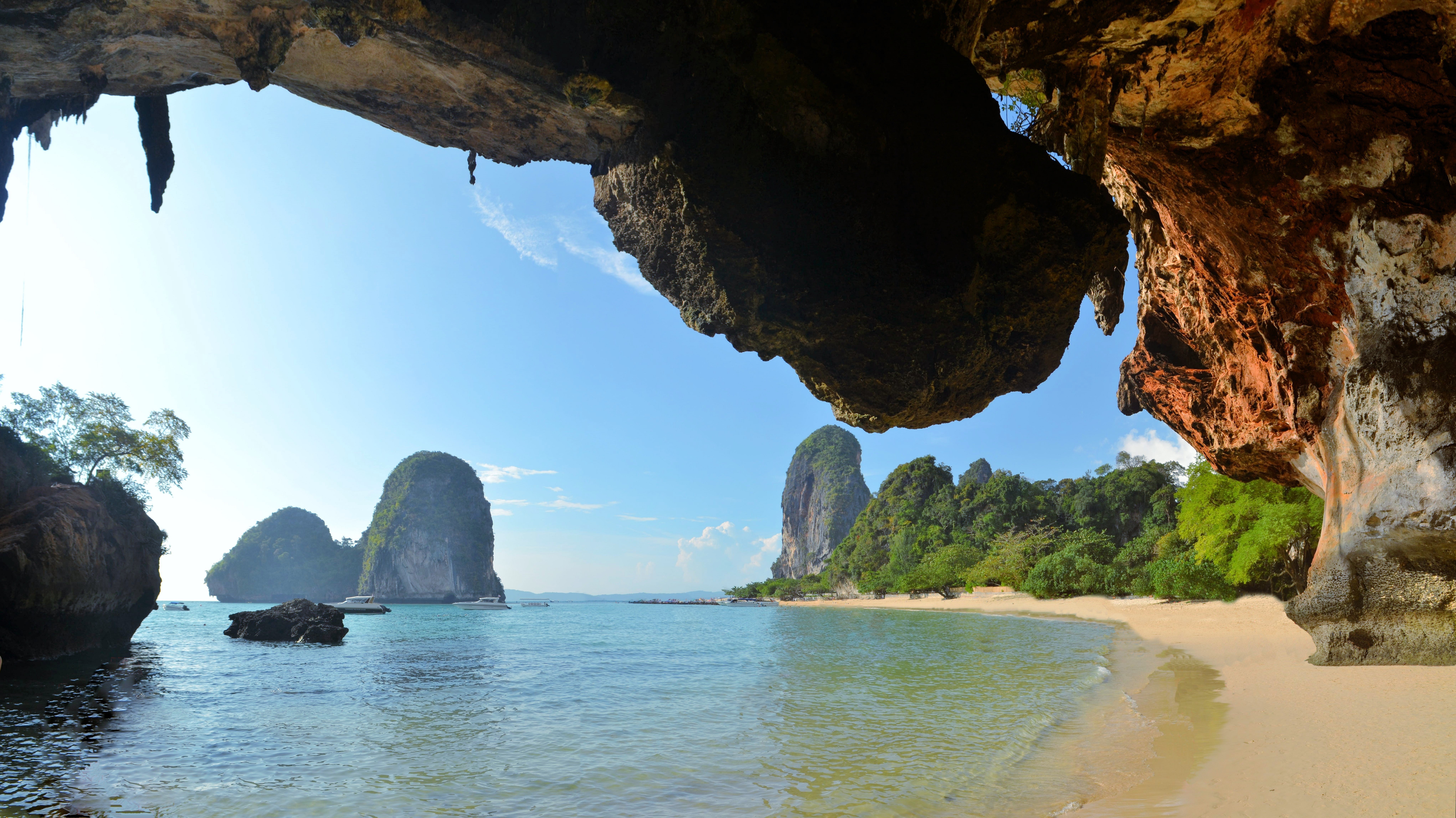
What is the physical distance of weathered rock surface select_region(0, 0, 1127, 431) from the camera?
4633 millimetres

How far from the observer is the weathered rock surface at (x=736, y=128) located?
15.2 feet

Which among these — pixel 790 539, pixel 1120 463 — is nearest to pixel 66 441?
pixel 1120 463

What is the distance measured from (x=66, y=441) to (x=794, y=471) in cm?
11442

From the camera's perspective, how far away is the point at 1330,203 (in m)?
8.13

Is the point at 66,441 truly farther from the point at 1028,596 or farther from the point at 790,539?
the point at 790,539

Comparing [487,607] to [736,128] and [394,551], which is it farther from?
[736,128]

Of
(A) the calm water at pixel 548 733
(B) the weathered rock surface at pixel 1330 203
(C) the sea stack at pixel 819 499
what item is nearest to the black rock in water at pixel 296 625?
(A) the calm water at pixel 548 733

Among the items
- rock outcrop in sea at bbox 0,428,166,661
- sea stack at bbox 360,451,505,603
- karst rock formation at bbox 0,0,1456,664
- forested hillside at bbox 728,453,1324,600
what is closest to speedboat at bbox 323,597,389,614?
rock outcrop in sea at bbox 0,428,166,661

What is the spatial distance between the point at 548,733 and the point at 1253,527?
20345mm

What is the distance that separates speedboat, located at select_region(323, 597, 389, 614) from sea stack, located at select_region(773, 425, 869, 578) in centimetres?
5489

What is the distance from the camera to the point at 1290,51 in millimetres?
7133

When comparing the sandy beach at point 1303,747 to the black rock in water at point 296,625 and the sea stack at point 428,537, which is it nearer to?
the black rock in water at point 296,625

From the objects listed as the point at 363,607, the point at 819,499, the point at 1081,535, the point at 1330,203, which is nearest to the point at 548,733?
the point at 1330,203

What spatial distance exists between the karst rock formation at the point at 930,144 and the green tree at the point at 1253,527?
1086cm
